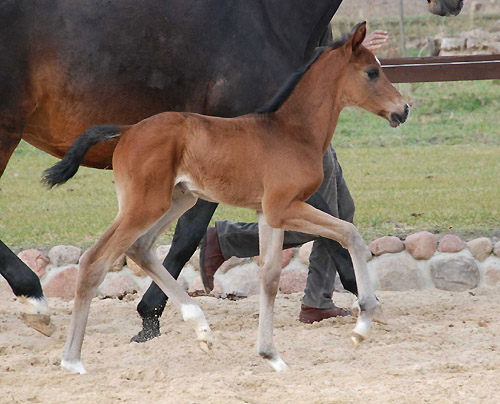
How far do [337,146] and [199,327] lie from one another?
651 centimetres

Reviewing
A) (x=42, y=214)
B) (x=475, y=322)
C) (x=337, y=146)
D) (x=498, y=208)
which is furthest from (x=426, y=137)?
(x=475, y=322)

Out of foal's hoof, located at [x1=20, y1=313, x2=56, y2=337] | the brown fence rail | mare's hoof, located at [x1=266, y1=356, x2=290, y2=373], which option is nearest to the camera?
mare's hoof, located at [x1=266, y1=356, x2=290, y2=373]

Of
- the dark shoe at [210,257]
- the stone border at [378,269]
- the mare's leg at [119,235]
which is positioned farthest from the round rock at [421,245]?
the mare's leg at [119,235]

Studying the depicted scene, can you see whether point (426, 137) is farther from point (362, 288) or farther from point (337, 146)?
point (362, 288)

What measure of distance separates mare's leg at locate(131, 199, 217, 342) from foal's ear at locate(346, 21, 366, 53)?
1.15 meters

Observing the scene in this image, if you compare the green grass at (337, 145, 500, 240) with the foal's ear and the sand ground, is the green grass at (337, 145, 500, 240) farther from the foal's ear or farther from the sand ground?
the foal's ear

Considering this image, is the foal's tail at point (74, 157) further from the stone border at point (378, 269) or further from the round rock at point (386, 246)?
the round rock at point (386, 246)

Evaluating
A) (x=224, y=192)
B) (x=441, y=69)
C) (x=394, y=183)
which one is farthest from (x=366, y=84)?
(x=394, y=183)

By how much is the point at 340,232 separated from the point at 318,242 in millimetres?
1365

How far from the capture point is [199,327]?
4.00m

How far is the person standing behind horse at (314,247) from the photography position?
5047 millimetres

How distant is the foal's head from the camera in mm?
4164

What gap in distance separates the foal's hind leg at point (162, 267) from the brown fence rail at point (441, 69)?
280cm

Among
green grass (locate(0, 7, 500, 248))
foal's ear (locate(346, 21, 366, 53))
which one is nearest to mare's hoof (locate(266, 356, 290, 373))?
foal's ear (locate(346, 21, 366, 53))
